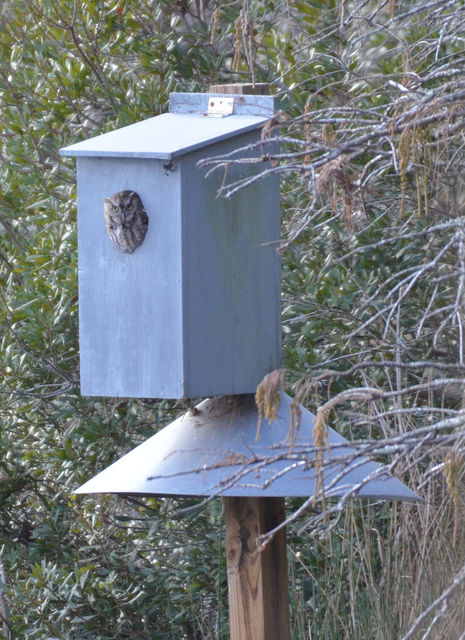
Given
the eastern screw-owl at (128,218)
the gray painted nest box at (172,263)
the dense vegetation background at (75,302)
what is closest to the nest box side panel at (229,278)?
the gray painted nest box at (172,263)

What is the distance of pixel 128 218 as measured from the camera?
2.12 metres

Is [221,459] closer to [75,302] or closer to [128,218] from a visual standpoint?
[128,218]

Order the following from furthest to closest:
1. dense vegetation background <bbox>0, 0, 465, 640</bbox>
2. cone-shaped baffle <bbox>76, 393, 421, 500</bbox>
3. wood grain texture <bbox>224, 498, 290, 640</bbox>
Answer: dense vegetation background <bbox>0, 0, 465, 640</bbox>, wood grain texture <bbox>224, 498, 290, 640</bbox>, cone-shaped baffle <bbox>76, 393, 421, 500</bbox>

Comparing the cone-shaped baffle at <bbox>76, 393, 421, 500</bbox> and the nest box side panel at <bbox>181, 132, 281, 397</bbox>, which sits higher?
the nest box side panel at <bbox>181, 132, 281, 397</bbox>

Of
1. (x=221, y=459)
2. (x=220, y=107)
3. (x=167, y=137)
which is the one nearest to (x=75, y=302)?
(x=220, y=107)

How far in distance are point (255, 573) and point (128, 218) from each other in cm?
84

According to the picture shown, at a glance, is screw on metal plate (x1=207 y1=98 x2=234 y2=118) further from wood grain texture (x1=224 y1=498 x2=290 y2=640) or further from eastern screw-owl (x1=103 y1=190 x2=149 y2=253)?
wood grain texture (x1=224 y1=498 x2=290 y2=640)

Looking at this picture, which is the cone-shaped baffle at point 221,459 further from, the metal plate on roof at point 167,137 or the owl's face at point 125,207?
the metal plate on roof at point 167,137

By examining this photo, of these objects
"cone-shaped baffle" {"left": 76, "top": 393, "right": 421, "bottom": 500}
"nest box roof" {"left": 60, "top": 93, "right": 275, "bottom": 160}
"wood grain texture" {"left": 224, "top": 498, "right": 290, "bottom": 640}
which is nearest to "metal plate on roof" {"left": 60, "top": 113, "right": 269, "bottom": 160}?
"nest box roof" {"left": 60, "top": 93, "right": 275, "bottom": 160}

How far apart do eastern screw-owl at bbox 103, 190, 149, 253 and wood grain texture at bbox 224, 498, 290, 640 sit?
64 centimetres

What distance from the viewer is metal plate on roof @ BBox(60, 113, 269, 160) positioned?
81.7 inches

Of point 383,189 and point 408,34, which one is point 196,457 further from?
point 408,34

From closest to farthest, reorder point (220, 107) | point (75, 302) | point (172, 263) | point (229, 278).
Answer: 1. point (172, 263)
2. point (229, 278)
3. point (220, 107)
4. point (75, 302)

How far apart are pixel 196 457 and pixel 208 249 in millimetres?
456
